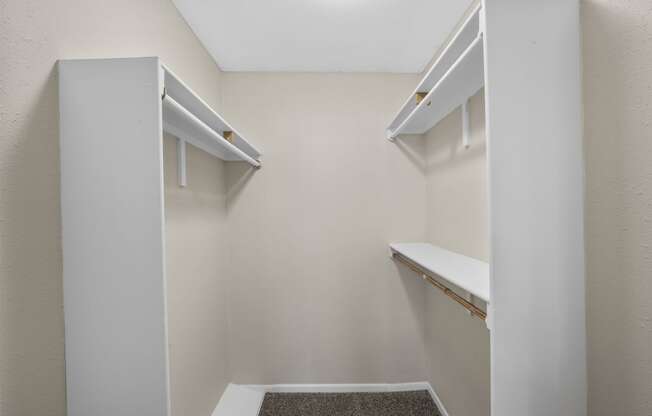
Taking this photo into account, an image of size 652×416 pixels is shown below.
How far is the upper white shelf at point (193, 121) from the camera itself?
90 centimetres

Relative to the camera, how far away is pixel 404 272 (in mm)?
2094

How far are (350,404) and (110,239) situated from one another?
1869mm

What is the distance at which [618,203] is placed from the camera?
0.71m

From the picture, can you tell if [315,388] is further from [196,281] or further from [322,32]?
[322,32]

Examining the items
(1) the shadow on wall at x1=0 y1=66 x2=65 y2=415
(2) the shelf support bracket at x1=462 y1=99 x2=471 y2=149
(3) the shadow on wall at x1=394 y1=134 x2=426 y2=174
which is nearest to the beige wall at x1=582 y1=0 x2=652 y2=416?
(2) the shelf support bracket at x1=462 y1=99 x2=471 y2=149

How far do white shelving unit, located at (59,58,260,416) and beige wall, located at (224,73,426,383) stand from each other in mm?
1327

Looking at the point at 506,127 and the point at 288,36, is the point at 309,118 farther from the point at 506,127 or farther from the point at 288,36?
the point at 506,127

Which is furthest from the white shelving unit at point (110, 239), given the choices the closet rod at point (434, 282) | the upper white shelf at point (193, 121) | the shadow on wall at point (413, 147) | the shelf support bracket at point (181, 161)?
the shadow on wall at point (413, 147)

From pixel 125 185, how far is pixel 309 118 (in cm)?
153

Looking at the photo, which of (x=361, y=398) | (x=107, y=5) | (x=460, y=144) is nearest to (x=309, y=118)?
(x=460, y=144)

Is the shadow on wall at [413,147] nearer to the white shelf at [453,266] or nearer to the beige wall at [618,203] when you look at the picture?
the white shelf at [453,266]

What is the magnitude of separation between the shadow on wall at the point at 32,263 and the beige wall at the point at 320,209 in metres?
1.35

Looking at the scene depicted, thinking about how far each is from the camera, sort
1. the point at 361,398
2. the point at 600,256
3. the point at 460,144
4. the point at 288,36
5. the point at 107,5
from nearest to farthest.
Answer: the point at 600,256, the point at 107,5, the point at 460,144, the point at 288,36, the point at 361,398

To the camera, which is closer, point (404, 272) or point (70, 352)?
point (70, 352)
